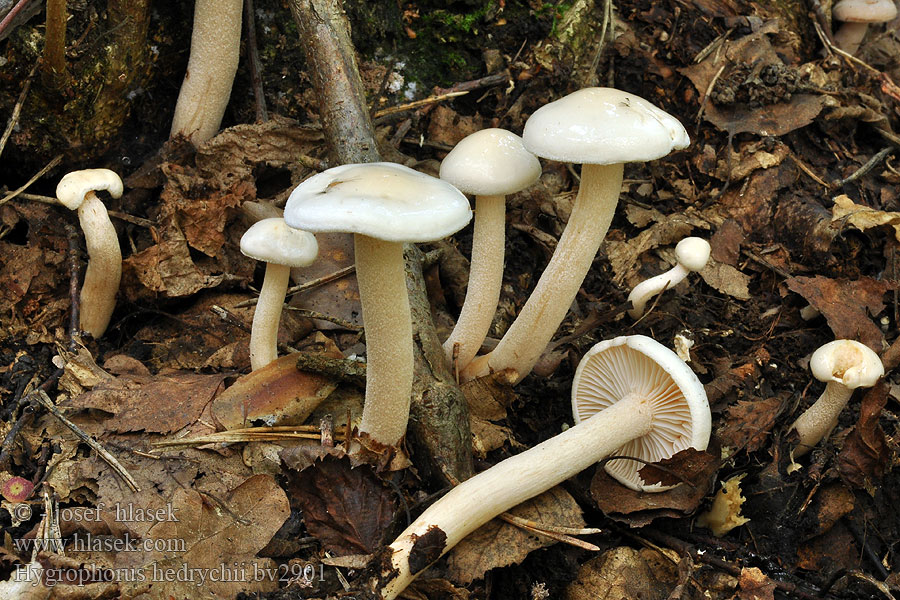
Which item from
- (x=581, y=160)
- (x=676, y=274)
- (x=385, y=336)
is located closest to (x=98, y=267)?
(x=385, y=336)

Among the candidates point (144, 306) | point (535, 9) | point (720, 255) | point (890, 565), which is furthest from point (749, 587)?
point (535, 9)

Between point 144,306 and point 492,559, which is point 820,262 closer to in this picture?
point 492,559

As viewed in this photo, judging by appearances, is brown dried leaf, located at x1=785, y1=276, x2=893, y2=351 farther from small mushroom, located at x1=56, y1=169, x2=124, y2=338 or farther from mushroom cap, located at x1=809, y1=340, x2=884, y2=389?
small mushroom, located at x1=56, y1=169, x2=124, y2=338

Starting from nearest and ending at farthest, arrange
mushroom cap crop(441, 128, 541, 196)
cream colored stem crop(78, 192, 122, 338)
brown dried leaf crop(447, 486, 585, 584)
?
1. brown dried leaf crop(447, 486, 585, 584)
2. mushroom cap crop(441, 128, 541, 196)
3. cream colored stem crop(78, 192, 122, 338)

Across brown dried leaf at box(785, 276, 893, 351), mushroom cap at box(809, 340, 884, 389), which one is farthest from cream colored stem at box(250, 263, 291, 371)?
brown dried leaf at box(785, 276, 893, 351)

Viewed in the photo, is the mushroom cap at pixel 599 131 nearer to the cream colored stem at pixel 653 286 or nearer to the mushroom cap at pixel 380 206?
the mushroom cap at pixel 380 206
